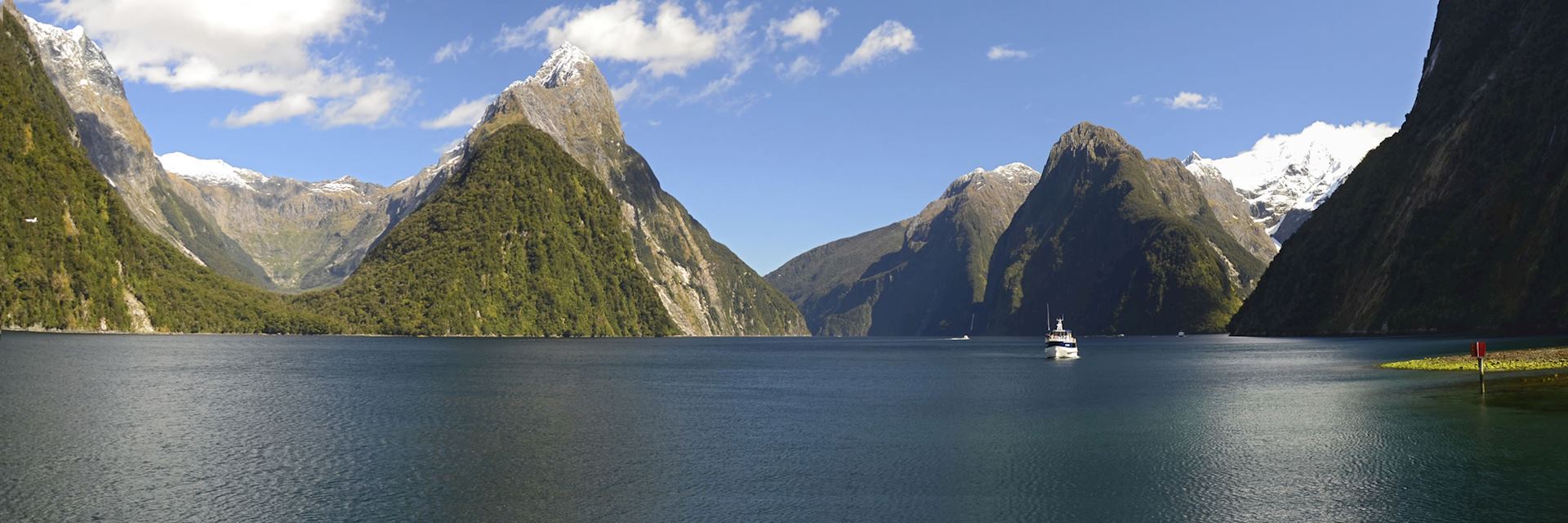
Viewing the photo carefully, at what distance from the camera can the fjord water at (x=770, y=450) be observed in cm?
4003

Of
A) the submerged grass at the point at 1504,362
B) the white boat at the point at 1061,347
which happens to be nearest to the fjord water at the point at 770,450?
the submerged grass at the point at 1504,362

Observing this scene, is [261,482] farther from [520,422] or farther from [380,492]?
[520,422]

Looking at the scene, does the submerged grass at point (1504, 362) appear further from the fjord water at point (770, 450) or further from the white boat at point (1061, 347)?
the white boat at point (1061, 347)

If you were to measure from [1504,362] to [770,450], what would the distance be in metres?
81.9

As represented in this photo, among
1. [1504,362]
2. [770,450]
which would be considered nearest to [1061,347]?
[1504,362]

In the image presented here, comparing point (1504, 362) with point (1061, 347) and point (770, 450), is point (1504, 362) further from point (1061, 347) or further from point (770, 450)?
point (1061, 347)

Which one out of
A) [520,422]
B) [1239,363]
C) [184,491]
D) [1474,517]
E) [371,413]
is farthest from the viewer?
[1239,363]

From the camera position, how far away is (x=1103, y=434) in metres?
63.5

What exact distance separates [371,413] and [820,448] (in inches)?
1372

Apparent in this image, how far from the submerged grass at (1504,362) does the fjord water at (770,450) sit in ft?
20.0

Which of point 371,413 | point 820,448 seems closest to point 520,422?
point 371,413

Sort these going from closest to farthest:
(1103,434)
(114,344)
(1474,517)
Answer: (1474,517)
(1103,434)
(114,344)

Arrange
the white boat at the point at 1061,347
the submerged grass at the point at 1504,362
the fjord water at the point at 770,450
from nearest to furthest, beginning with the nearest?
the fjord water at the point at 770,450, the submerged grass at the point at 1504,362, the white boat at the point at 1061,347

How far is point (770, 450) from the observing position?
190 feet
